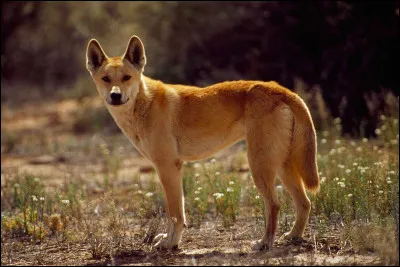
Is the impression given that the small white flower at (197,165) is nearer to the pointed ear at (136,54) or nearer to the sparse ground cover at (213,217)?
the sparse ground cover at (213,217)

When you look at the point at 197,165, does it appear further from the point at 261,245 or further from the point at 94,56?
the point at 261,245

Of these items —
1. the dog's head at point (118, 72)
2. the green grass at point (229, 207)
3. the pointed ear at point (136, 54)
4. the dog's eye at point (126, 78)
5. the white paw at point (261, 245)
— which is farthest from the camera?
the pointed ear at point (136, 54)

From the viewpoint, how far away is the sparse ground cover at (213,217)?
16.8 ft

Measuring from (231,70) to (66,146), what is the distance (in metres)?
3.55

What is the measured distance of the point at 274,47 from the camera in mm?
11961

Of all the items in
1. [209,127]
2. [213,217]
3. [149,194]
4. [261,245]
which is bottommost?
[261,245]

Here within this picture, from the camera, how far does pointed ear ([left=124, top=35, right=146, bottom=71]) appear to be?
6.09m

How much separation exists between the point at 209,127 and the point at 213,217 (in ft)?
4.65

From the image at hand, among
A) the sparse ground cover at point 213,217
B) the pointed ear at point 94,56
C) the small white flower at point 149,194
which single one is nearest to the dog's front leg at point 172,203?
the sparse ground cover at point 213,217

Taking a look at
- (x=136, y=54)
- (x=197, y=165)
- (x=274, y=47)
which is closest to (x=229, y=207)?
(x=197, y=165)

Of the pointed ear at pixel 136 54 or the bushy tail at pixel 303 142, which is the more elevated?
the pointed ear at pixel 136 54

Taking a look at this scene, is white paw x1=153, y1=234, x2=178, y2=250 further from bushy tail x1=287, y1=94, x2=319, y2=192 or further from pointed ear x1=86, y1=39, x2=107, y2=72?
pointed ear x1=86, y1=39, x2=107, y2=72

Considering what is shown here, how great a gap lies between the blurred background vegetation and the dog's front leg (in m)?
4.02

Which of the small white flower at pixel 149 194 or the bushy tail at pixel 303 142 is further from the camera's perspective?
the small white flower at pixel 149 194
